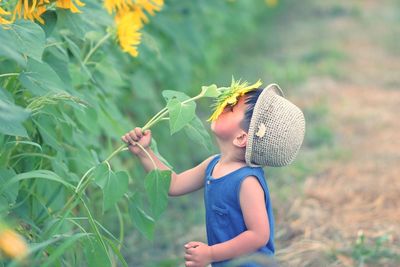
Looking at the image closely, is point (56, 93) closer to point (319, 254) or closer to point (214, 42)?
point (319, 254)

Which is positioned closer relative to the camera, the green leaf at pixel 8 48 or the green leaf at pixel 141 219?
the green leaf at pixel 8 48

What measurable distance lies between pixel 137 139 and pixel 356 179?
2.69m

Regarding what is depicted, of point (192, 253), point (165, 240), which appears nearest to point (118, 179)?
point (192, 253)

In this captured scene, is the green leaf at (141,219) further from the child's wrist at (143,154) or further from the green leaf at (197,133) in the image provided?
the green leaf at (197,133)

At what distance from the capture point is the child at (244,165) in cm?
278

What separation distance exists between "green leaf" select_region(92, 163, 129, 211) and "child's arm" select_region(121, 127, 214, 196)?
0.15 m

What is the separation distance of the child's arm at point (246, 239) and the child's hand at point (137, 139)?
0.36 meters

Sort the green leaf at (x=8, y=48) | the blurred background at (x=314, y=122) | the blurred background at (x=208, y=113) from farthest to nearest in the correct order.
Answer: the blurred background at (x=314, y=122), the blurred background at (x=208, y=113), the green leaf at (x=8, y=48)

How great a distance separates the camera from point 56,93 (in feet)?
9.57

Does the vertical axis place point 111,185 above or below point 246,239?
above

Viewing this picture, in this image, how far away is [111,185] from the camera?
2.76 m

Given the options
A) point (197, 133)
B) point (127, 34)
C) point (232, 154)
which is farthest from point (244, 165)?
point (127, 34)

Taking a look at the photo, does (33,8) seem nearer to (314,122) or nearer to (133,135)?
(133,135)

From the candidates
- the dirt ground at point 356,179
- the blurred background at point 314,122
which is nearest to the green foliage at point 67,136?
the blurred background at point 314,122
